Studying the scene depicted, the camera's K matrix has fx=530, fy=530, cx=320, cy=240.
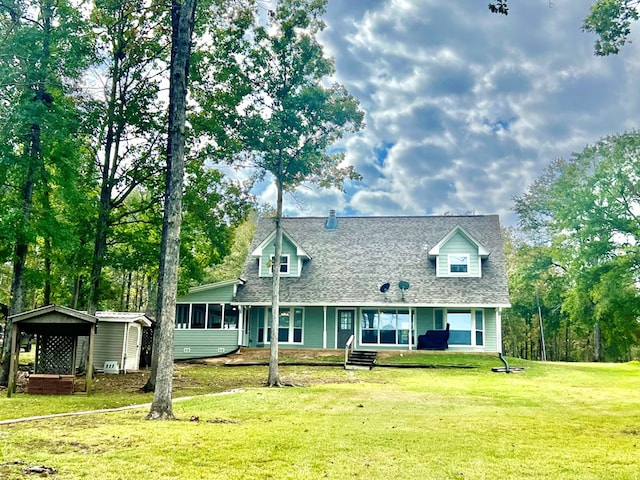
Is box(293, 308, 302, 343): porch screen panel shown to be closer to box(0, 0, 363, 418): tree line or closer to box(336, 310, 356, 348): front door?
box(336, 310, 356, 348): front door

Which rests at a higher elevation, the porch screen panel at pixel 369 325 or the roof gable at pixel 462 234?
the roof gable at pixel 462 234

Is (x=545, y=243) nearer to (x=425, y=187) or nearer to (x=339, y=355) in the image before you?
(x=425, y=187)

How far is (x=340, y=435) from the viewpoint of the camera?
7.90 metres

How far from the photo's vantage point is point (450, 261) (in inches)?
1101

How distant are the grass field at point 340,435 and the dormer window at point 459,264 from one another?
12701 millimetres

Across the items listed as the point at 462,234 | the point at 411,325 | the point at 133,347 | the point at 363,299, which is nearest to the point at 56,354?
the point at 133,347

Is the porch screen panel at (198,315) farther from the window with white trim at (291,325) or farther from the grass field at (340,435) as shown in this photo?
the grass field at (340,435)

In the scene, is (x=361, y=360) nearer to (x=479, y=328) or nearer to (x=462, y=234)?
(x=479, y=328)

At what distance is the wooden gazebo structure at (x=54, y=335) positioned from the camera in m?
13.9

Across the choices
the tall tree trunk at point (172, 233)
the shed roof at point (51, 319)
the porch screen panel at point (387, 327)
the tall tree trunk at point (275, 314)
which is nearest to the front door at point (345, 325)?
the porch screen panel at point (387, 327)

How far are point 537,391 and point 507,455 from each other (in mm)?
9438

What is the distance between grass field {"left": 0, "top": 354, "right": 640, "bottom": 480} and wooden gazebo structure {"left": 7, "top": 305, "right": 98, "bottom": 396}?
116 cm

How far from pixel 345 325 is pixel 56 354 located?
15146 millimetres

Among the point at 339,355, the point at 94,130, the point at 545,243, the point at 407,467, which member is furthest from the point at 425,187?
the point at 407,467
